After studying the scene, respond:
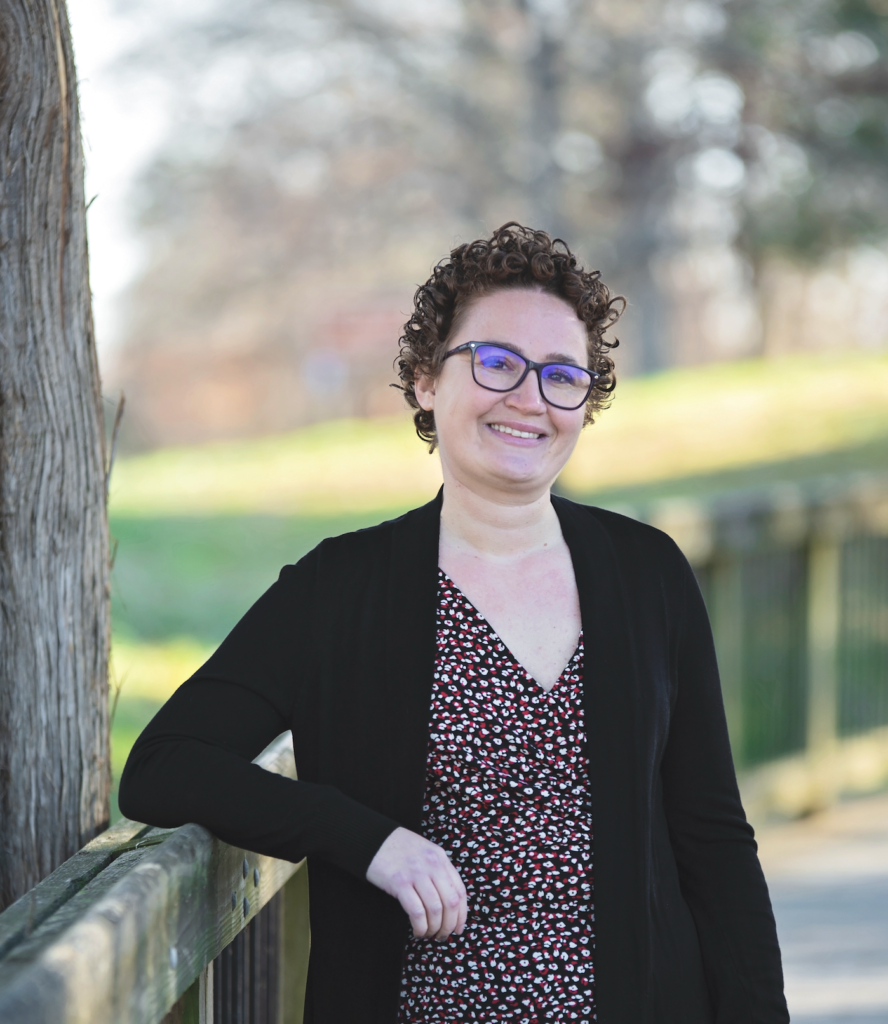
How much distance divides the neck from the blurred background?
3041 millimetres

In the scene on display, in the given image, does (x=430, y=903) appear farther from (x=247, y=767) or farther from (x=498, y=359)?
(x=498, y=359)

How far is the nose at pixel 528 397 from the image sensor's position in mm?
1999

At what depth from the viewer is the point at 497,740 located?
190 centimetres

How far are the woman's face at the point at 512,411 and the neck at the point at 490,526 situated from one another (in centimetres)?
2

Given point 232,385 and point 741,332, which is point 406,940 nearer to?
point 741,332

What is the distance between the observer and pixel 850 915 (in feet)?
14.8

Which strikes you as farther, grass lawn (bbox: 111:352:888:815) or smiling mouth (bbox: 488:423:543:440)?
grass lawn (bbox: 111:352:888:815)

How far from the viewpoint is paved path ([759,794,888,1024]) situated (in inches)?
149

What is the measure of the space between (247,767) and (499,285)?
0.87 m

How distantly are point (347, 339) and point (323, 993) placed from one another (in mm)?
25989

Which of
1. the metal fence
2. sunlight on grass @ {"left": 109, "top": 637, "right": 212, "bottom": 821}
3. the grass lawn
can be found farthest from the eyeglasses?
the grass lawn

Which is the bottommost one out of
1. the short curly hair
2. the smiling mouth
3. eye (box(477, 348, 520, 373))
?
the smiling mouth

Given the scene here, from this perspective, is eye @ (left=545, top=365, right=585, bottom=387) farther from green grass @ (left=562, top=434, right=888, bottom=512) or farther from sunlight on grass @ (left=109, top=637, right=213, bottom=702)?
green grass @ (left=562, top=434, right=888, bottom=512)

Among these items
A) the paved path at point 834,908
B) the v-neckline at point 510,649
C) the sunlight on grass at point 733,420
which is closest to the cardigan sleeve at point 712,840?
the v-neckline at point 510,649
